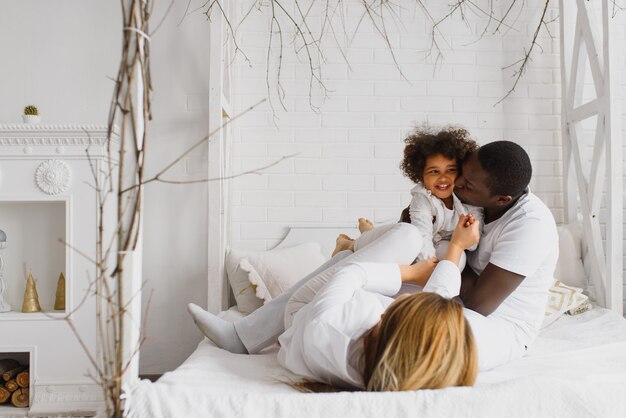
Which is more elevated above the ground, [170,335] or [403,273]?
[403,273]

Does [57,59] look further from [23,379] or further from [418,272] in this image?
[418,272]

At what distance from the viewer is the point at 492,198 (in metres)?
2.10

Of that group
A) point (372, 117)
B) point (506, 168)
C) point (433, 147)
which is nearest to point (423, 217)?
point (433, 147)

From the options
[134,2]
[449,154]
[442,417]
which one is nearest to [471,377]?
[442,417]

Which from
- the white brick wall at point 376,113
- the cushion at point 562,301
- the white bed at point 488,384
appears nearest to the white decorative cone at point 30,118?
the white bed at point 488,384

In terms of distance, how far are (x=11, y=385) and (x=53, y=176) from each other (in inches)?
A: 39.3

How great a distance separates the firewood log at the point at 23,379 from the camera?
2.80 metres

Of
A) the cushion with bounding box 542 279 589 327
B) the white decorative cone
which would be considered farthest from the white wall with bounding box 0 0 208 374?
the cushion with bounding box 542 279 589 327

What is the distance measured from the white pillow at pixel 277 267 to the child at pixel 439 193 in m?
0.91

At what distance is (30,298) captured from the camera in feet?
9.48

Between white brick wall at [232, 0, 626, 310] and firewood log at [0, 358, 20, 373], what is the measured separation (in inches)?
50.7

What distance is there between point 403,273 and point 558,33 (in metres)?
2.33

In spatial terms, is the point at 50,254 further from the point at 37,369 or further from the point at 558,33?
the point at 558,33

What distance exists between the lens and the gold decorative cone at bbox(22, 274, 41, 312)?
9.45 feet
